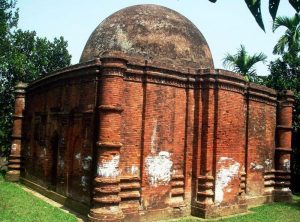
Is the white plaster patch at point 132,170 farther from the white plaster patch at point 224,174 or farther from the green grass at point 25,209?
the white plaster patch at point 224,174

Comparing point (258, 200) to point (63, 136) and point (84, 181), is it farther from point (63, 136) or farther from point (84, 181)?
point (63, 136)

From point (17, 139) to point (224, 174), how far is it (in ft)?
30.0

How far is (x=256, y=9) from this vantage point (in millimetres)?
1331

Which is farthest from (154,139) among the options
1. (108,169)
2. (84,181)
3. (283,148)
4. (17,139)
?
(17,139)

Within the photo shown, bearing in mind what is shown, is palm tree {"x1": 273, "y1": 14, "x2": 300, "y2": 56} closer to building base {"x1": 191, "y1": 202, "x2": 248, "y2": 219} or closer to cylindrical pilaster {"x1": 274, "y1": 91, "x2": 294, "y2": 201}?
cylindrical pilaster {"x1": 274, "y1": 91, "x2": 294, "y2": 201}

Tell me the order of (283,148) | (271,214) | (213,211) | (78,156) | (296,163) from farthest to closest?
(296,163) → (283,148) → (271,214) → (78,156) → (213,211)

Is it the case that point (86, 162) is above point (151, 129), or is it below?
below

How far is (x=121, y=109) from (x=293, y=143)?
10946 mm

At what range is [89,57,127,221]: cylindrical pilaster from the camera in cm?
746

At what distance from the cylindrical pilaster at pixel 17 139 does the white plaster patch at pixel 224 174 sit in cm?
888

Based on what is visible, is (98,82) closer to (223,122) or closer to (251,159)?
(223,122)

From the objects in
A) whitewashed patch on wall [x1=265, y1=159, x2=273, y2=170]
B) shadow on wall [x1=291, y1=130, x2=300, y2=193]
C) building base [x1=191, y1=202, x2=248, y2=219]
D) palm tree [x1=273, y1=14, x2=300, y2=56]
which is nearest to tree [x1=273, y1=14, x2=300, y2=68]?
palm tree [x1=273, y1=14, x2=300, y2=56]

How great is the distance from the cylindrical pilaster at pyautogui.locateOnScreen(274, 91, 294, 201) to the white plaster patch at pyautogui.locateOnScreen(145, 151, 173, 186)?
522 centimetres

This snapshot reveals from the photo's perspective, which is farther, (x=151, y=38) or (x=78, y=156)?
(x=151, y=38)
